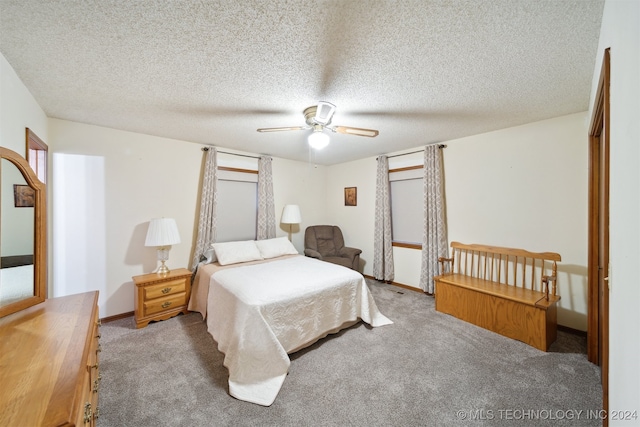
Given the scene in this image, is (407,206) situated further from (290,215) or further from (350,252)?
(290,215)

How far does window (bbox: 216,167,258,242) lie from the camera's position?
12.9ft

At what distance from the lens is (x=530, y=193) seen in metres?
2.83

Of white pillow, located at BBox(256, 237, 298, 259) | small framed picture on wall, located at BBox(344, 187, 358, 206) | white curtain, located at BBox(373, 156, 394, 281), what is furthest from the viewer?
small framed picture on wall, located at BBox(344, 187, 358, 206)

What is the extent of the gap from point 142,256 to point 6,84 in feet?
7.12

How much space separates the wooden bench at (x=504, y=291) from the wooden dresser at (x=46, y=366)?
329cm

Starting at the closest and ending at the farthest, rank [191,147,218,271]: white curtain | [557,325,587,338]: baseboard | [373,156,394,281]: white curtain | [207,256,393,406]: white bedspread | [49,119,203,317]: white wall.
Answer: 1. [207,256,393,406]: white bedspread
2. [557,325,587,338]: baseboard
3. [49,119,203,317]: white wall
4. [191,147,218,271]: white curtain
5. [373,156,394,281]: white curtain

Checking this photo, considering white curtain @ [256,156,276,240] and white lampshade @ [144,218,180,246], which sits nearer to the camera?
white lampshade @ [144,218,180,246]

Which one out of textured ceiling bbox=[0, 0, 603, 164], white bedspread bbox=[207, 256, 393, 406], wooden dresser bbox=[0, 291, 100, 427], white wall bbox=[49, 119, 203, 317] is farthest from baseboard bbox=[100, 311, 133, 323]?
textured ceiling bbox=[0, 0, 603, 164]

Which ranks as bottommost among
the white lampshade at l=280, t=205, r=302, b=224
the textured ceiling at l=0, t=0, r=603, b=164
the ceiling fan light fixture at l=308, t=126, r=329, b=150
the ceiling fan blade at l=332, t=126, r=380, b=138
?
the white lampshade at l=280, t=205, r=302, b=224

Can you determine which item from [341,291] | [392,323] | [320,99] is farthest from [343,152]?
[392,323]

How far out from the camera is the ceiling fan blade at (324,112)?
6.63 ft
